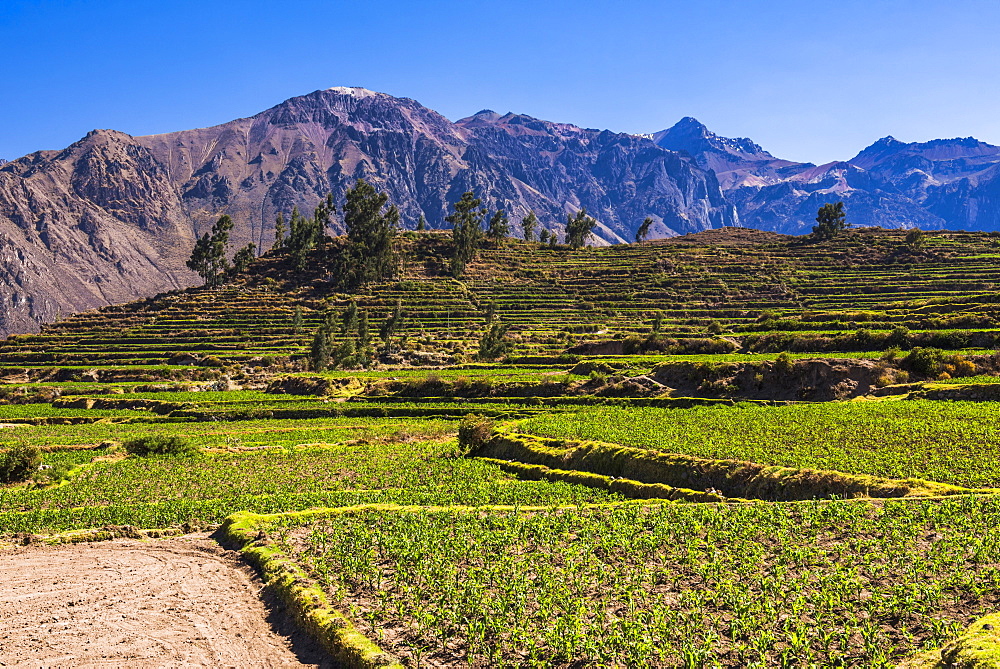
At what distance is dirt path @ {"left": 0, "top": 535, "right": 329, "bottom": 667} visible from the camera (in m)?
16.6

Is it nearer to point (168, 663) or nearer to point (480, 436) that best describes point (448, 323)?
point (480, 436)

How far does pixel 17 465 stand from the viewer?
4125 cm

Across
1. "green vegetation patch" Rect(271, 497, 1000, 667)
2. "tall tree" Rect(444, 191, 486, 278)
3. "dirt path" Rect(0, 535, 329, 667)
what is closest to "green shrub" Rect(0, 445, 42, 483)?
"dirt path" Rect(0, 535, 329, 667)

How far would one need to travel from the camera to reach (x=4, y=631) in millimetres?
17625

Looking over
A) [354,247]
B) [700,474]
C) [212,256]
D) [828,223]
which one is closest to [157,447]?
[700,474]

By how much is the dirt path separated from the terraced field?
1.11 metres

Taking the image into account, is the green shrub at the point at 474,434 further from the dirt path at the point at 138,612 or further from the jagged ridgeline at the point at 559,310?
the jagged ridgeline at the point at 559,310

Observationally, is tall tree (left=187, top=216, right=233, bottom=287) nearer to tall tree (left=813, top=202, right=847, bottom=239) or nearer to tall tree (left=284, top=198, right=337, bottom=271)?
tall tree (left=284, top=198, right=337, bottom=271)

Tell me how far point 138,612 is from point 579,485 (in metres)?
21.6

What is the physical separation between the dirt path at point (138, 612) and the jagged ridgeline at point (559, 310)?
55.2 metres

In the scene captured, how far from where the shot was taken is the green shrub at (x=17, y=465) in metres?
41.0

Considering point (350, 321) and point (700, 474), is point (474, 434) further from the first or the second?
point (350, 321)

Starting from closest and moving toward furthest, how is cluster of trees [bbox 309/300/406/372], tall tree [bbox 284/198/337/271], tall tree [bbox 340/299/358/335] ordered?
cluster of trees [bbox 309/300/406/372], tall tree [bbox 340/299/358/335], tall tree [bbox 284/198/337/271]

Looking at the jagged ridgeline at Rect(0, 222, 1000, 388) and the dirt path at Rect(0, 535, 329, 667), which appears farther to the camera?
the jagged ridgeline at Rect(0, 222, 1000, 388)
